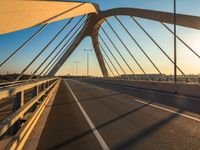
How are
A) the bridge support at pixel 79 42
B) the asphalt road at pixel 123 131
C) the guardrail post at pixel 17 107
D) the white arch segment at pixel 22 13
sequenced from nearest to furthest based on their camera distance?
the asphalt road at pixel 123 131, the guardrail post at pixel 17 107, the white arch segment at pixel 22 13, the bridge support at pixel 79 42

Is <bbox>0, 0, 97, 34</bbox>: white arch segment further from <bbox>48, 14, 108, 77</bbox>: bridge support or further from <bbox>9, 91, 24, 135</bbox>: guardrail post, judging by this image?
<bbox>48, 14, 108, 77</bbox>: bridge support

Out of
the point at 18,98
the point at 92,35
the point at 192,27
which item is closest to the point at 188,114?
the point at 18,98

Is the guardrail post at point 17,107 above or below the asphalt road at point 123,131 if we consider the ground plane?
above

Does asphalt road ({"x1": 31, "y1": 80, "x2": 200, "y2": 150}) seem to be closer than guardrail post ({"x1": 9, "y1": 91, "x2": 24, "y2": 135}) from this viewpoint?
Yes

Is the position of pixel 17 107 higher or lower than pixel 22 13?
lower

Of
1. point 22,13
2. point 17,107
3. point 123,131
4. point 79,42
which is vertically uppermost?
point 79,42

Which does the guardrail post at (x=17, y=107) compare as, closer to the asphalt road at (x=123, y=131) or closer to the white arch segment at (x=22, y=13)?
the asphalt road at (x=123, y=131)

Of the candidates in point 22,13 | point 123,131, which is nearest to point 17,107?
point 123,131

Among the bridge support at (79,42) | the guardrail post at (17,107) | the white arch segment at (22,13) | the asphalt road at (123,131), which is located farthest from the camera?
the bridge support at (79,42)

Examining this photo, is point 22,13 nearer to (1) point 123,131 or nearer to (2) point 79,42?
(1) point 123,131

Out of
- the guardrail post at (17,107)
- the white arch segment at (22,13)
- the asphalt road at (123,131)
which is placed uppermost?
the white arch segment at (22,13)

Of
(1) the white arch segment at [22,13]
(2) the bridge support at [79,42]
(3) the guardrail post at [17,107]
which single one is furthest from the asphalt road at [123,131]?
(2) the bridge support at [79,42]

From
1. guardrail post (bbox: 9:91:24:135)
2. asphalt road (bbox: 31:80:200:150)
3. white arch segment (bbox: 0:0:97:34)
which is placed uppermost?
white arch segment (bbox: 0:0:97:34)

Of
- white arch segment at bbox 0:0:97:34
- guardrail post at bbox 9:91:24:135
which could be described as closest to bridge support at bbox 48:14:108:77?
white arch segment at bbox 0:0:97:34
